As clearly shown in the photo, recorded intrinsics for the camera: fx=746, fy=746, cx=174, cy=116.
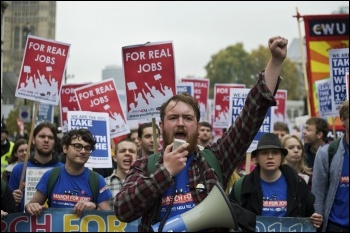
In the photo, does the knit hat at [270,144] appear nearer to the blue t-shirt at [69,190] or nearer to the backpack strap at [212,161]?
the blue t-shirt at [69,190]

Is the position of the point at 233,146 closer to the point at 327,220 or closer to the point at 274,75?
the point at 274,75

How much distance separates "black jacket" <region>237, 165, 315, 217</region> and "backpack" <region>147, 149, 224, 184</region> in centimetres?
239

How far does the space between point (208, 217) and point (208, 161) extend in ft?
1.42

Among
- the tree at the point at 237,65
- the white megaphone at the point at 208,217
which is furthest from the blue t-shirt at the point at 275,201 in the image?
the tree at the point at 237,65

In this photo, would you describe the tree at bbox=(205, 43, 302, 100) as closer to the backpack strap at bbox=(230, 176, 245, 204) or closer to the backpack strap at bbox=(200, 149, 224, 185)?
the backpack strap at bbox=(230, 176, 245, 204)

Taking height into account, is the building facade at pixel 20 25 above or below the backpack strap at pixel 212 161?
above

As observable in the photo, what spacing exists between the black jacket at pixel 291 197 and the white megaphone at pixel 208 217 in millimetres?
2725

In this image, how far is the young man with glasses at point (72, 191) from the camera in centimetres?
606

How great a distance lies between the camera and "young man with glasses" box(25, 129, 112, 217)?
6.06 meters

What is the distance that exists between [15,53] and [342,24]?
12303 cm

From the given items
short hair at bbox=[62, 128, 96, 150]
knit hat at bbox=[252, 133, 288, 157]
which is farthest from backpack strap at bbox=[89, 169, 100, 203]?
knit hat at bbox=[252, 133, 288, 157]

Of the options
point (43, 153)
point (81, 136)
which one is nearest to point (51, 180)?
point (81, 136)

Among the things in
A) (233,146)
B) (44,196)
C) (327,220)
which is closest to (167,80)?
(44,196)

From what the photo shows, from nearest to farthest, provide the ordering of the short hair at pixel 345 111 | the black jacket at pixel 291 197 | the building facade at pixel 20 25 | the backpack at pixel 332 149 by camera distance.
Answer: the short hair at pixel 345 111 → the backpack at pixel 332 149 → the black jacket at pixel 291 197 → the building facade at pixel 20 25
